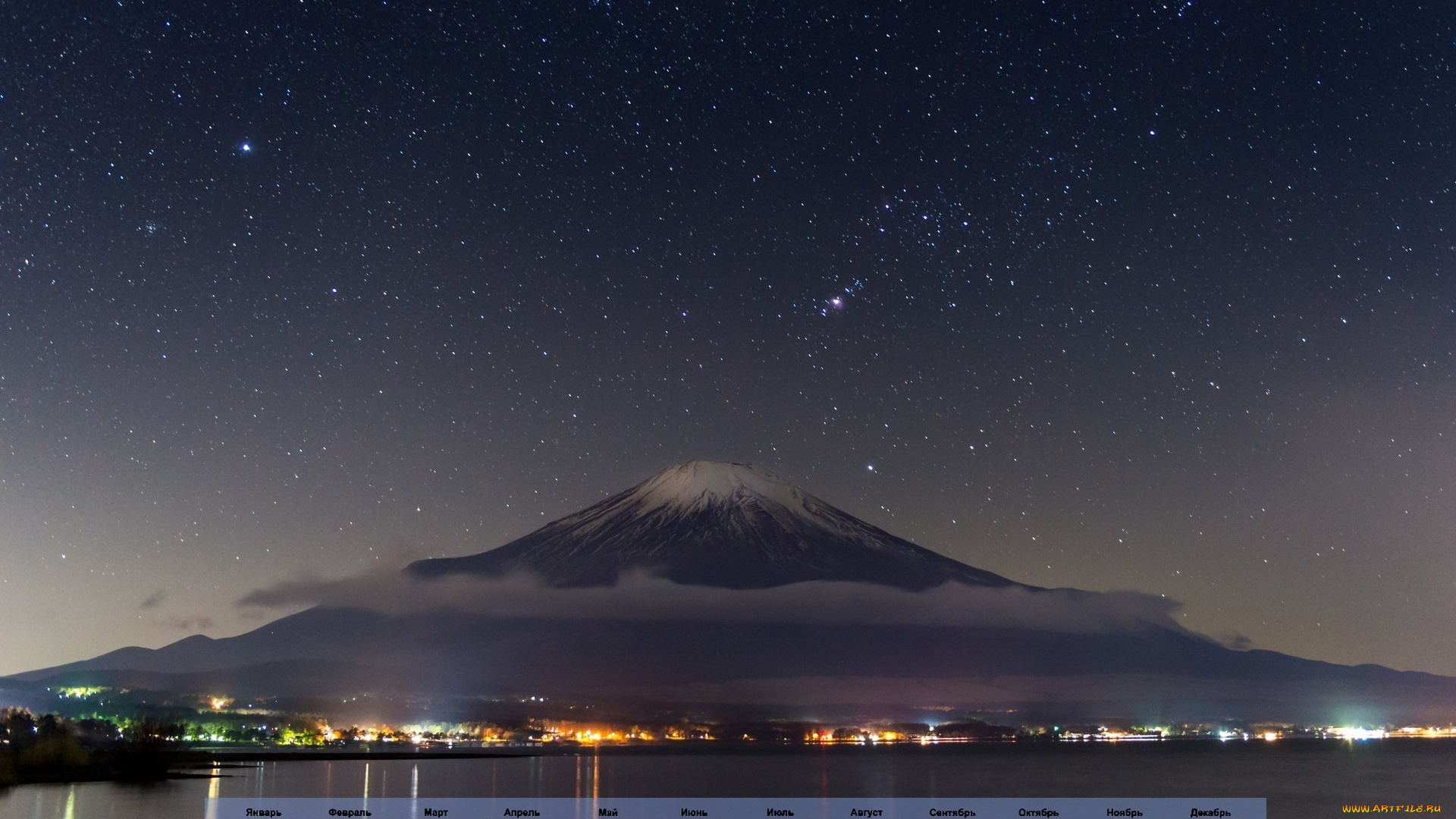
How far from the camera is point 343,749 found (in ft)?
525

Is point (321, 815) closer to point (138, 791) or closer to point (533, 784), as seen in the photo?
point (138, 791)

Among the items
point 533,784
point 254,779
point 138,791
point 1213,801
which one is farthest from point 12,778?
point 1213,801

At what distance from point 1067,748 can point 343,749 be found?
105 metres

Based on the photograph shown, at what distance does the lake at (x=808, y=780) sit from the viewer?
2830 inches

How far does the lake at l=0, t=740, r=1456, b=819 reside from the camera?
71875 mm

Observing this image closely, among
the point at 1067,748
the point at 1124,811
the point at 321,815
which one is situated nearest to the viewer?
the point at 321,815

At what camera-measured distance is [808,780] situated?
10512 centimetres

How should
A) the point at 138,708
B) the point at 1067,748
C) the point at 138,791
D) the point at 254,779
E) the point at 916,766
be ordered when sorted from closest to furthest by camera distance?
the point at 138,791
the point at 254,779
the point at 916,766
the point at 138,708
the point at 1067,748

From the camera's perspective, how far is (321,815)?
49.2 m

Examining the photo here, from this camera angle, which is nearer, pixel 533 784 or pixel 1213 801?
pixel 1213 801

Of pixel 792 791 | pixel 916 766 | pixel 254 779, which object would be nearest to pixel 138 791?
pixel 254 779

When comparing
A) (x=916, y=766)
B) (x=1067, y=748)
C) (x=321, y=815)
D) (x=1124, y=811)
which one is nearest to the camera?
(x=321, y=815)

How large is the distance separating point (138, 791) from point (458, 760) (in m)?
63.0

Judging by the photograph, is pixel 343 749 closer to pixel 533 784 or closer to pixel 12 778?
pixel 533 784
